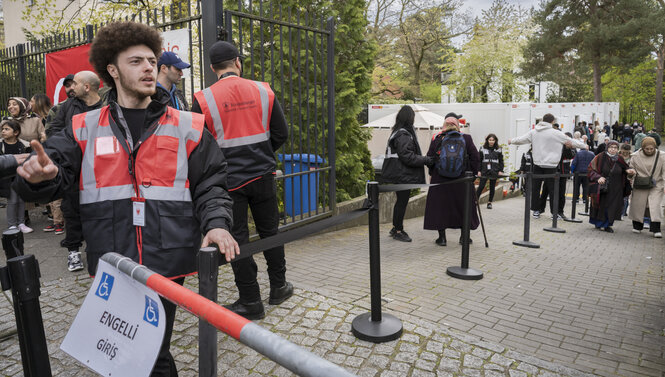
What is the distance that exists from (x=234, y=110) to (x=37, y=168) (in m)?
2.04

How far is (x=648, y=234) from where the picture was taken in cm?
931

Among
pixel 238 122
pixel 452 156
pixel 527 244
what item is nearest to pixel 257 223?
pixel 238 122

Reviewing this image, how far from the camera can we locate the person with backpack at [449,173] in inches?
264

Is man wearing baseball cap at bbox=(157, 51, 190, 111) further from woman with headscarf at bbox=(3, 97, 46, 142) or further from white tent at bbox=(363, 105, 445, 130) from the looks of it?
white tent at bbox=(363, 105, 445, 130)

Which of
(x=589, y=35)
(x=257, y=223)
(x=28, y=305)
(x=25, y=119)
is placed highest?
(x=589, y=35)

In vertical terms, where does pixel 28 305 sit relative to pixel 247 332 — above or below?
below

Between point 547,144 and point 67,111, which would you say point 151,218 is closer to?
point 67,111

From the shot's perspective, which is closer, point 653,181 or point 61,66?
point 61,66

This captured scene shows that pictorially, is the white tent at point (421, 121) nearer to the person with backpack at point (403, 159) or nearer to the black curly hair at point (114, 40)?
the person with backpack at point (403, 159)

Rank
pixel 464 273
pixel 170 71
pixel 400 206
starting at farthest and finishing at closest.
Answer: pixel 400 206 < pixel 464 273 < pixel 170 71

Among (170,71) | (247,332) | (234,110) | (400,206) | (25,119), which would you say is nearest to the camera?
(247,332)

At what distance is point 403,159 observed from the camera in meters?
6.98

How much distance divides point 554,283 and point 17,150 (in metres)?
6.76

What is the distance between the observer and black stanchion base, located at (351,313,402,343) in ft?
12.0
